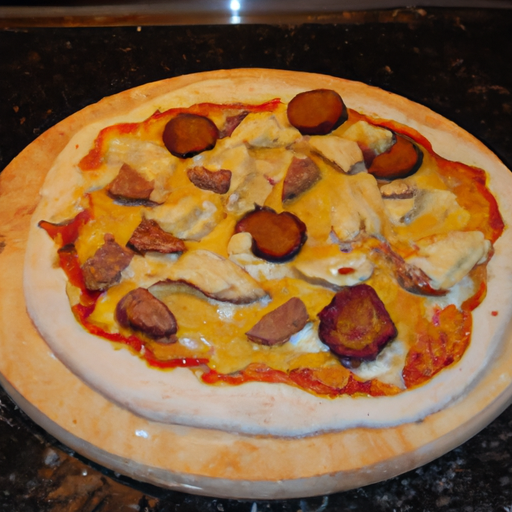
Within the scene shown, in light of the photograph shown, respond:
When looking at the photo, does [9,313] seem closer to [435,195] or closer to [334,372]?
[334,372]

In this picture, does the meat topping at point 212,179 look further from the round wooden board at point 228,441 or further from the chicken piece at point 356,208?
the round wooden board at point 228,441

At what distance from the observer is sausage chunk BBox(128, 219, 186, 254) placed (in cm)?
179

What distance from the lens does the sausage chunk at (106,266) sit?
5.78ft

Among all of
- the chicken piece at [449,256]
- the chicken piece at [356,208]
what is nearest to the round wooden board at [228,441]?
the chicken piece at [449,256]

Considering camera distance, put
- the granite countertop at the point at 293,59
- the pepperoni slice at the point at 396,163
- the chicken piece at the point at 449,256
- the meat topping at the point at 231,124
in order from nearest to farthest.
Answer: the chicken piece at the point at 449,256
the pepperoni slice at the point at 396,163
the meat topping at the point at 231,124
the granite countertop at the point at 293,59

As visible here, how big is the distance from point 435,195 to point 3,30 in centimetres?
218

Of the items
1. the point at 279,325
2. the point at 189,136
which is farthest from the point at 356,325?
the point at 189,136

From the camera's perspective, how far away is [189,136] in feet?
6.67

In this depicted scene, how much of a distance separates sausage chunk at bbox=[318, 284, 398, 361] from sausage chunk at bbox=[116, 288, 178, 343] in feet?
1.43

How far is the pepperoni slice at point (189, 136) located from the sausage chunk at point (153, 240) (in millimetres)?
321

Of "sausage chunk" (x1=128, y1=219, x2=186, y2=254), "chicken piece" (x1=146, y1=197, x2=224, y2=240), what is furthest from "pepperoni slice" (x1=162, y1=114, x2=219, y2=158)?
"sausage chunk" (x1=128, y1=219, x2=186, y2=254)

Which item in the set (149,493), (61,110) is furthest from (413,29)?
(149,493)

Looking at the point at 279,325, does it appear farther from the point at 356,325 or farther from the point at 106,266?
the point at 106,266

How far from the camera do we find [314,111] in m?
2.08
